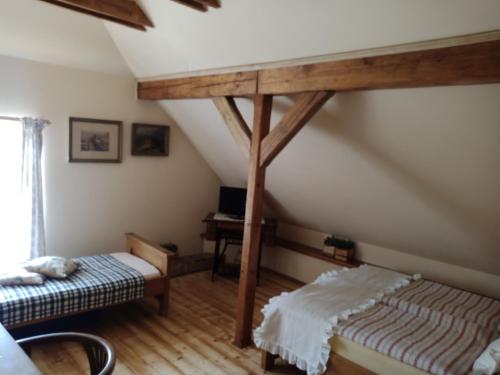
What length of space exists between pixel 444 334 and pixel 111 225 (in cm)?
355

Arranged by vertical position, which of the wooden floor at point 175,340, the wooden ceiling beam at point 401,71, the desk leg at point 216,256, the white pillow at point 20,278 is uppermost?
the wooden ceiling beam at point 401,71

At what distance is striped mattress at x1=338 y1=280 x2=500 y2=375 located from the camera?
2225 millimetres

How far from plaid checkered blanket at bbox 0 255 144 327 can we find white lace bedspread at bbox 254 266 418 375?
1.26 m

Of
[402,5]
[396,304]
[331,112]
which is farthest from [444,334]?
[402,5]

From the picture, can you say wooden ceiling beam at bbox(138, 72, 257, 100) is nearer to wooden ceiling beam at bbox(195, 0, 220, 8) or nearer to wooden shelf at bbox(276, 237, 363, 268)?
wooden ceiling beam at bbox(195, 0, 220, 8)

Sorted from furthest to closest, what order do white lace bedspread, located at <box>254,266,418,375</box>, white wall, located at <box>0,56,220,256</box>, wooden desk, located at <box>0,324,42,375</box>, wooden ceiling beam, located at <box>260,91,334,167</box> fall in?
white wall, located at <box>0,56,220,256</box> → wooden ceiling beam, located at <box>260,91,334,167</box> → white lace bedspread, located at <box>254,266,418,375</box> → wooden desk, located at <box>0,324,42,375</box>

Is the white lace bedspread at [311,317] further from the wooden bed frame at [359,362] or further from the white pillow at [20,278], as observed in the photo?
the white pillow at [20,278]

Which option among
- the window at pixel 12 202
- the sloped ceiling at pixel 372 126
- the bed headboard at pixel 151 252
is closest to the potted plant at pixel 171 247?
the bed headboard at pixel 151 252

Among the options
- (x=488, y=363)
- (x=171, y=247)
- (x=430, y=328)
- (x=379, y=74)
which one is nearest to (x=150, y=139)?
(x=171, y=247)

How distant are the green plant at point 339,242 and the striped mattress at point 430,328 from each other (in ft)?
3.79

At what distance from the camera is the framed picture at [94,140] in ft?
13.3

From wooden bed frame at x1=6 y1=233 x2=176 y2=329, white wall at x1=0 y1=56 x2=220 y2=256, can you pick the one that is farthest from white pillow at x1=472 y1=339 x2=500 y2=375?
white wall at x1=0 y1=56 x2=220 y2=256

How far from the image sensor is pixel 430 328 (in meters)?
2.60

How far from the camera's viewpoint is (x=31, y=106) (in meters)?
3.75
